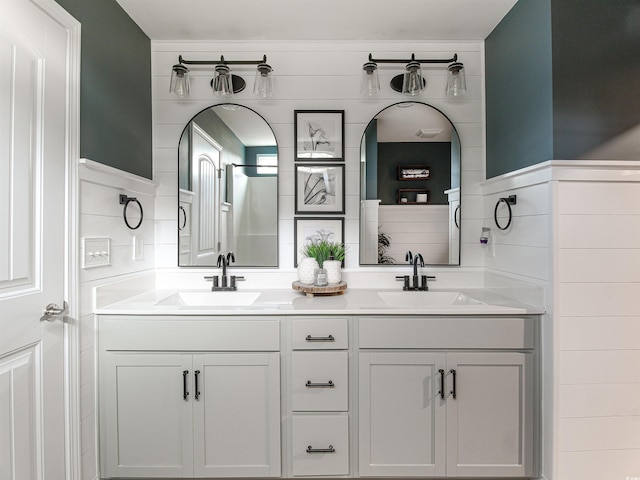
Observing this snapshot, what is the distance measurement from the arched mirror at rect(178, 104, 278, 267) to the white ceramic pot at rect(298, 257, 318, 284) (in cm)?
23

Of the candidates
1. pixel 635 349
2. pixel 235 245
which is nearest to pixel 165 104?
pixel 235 245

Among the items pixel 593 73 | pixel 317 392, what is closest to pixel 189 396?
pixel 317 392

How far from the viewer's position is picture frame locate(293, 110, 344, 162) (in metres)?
2.20

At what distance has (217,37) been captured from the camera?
2143mm

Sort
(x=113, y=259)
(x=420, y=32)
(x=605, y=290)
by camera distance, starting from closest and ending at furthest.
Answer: (x=605, y=290) < (x=113, y=259) < (x=420, y=32)

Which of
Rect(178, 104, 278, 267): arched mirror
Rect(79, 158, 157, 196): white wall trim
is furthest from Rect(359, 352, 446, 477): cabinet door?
Rect(79, 158, 157, 196): white wall trim

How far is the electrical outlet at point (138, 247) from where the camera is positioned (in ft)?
6.50

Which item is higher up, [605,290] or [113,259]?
[113,259]

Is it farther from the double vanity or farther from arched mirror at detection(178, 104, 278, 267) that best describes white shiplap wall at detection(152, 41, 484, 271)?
the double vanity

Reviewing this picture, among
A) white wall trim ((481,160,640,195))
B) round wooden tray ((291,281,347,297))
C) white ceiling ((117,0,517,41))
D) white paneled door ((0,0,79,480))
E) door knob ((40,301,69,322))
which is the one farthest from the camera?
round wooden tray ((291,281,347,297))

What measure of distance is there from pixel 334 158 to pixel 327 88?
439 mm

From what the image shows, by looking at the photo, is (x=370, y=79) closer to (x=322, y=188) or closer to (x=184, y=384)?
(x=322, y=188)

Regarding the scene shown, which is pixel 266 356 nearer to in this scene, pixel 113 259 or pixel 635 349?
pixel 113 259

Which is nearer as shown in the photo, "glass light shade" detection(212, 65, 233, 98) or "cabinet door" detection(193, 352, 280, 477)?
"cabinet door" detection(193, 352, 280, 477)
